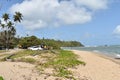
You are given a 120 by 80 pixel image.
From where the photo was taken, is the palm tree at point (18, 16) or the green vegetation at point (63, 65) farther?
the palm tree at point (18, 16)

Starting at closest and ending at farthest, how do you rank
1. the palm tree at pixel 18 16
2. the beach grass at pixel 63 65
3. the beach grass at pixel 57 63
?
the beach grass at pixel 63 65, the beach grass at pixel 57 63, the palm tree at pixel 18 16

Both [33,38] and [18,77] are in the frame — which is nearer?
[18,77]

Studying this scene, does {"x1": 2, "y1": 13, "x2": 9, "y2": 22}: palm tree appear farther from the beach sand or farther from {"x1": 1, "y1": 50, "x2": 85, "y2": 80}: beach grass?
the beach sand

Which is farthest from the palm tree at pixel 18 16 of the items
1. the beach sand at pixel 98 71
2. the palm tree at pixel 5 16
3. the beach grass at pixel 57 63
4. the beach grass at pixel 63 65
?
the beach sand at pixel 98 71

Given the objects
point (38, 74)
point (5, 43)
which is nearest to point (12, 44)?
point (5, 43)

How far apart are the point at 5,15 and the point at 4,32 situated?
9.80 meters

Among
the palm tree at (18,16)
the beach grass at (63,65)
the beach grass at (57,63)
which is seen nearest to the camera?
the beach grass at (63,65)

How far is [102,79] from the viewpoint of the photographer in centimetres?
2098

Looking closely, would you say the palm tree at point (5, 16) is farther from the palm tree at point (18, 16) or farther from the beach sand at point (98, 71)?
the beach sand at point (98, 71)

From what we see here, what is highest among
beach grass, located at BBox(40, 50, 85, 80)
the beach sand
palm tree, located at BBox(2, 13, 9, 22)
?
palm tree, located at BBox(2, 13, 9, 22)

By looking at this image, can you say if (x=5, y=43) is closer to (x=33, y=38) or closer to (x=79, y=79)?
(x=33, y=38)

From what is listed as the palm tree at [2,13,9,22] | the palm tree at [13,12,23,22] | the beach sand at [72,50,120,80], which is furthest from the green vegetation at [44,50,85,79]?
the palm tree at [2,13,9,22]

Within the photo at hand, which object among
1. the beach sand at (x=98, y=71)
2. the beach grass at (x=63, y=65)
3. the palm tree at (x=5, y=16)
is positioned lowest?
the beach sand at (x=98, y=71)

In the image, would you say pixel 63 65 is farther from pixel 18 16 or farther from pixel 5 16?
pixel 5 16
